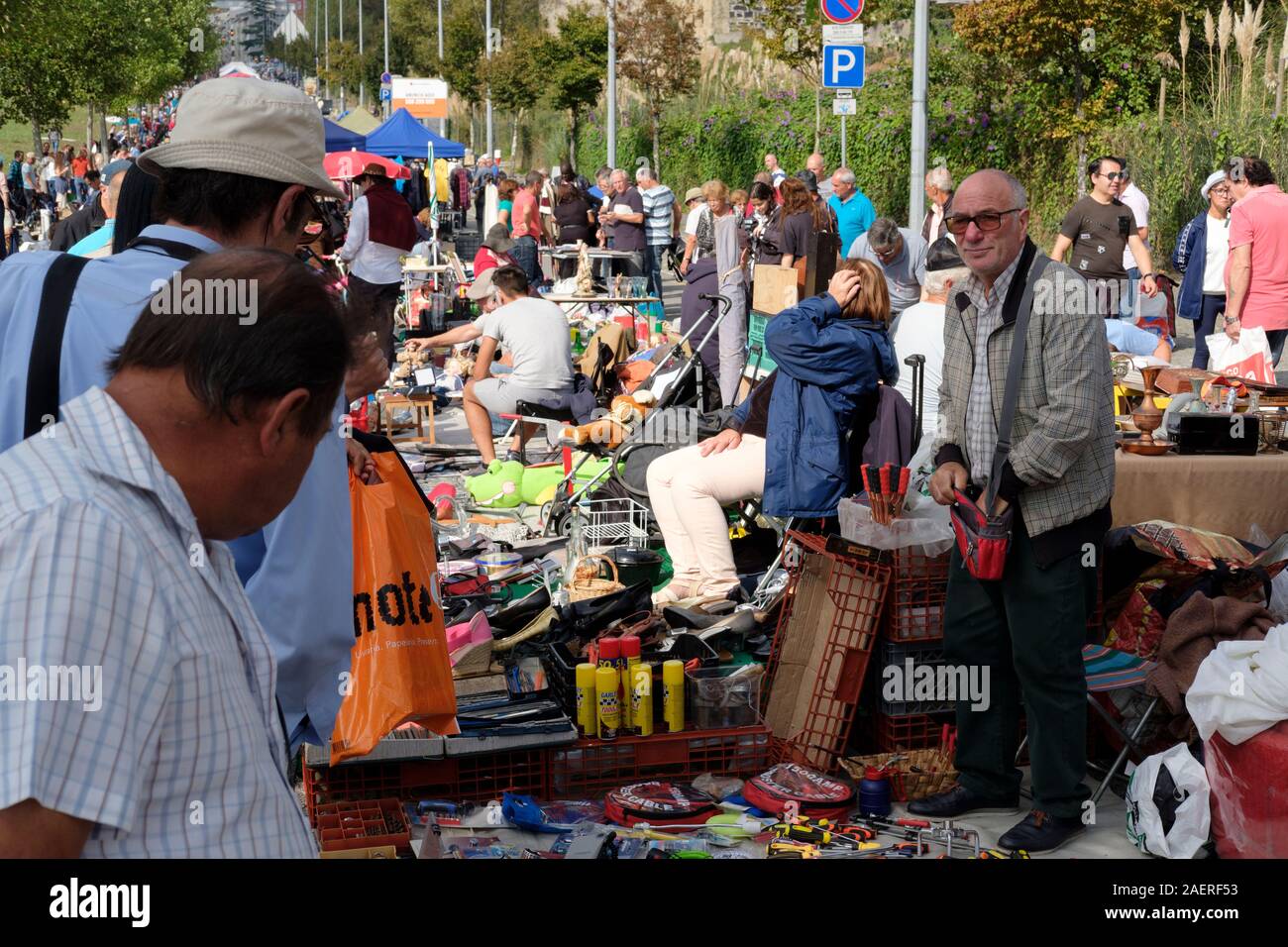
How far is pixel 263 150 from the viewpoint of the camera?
9.39 feet

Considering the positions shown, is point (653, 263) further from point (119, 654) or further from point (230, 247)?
point (119, 654)

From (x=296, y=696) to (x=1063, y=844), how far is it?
2717 mm

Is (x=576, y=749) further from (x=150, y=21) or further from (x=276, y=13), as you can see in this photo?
(x=276, y=13)

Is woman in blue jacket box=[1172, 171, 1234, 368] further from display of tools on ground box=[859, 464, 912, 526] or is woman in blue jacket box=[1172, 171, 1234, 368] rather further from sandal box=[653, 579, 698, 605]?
display of tools on ground box=[859, 464, 912, 526]

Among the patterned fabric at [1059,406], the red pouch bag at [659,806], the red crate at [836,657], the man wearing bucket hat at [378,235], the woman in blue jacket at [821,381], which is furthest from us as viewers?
the man wearing bucket hat at [378,235]

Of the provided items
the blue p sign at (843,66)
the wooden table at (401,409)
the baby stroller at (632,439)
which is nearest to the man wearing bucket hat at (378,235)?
the wooden table at (401,409)

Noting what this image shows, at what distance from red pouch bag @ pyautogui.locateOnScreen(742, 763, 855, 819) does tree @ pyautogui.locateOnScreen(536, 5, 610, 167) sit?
1290 inches

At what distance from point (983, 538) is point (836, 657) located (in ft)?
3.12

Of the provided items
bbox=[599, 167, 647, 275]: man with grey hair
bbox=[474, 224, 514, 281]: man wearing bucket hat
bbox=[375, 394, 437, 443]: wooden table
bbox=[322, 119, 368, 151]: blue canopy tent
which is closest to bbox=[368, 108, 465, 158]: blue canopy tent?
bbox=[322, 119, 368, 151]: blue canopy tent

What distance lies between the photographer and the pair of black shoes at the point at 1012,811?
4.59 m

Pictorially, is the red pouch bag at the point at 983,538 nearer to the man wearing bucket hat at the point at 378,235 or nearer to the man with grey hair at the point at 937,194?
the man wearing bucket hat at the point at 378,235

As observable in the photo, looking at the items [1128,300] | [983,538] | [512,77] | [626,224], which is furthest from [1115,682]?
[512,77]

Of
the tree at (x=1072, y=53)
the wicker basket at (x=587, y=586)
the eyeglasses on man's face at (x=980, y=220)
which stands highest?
the tree at (x=1072, y=53)

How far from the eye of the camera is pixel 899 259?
1079cm
